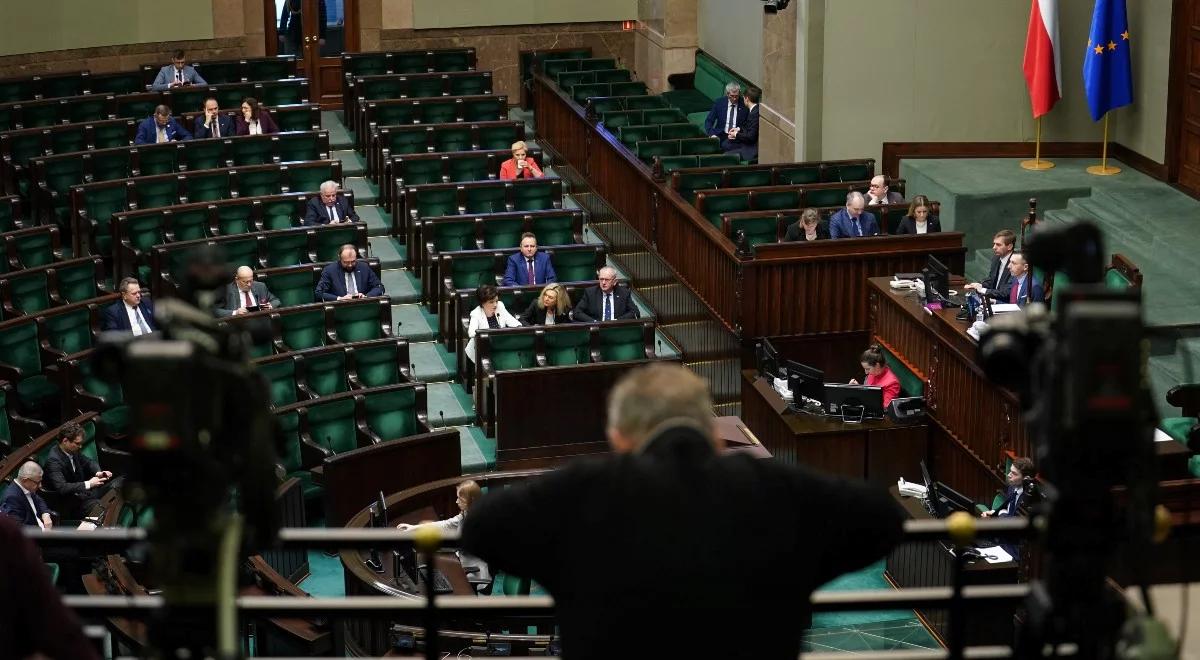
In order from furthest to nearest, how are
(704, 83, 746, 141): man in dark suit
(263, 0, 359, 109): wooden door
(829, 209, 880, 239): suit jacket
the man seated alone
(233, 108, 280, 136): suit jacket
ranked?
1. (263, 0, 359, 109): wooden door
2. (704, 83, 746, 141): man in dark suit
3. (233, 108, 280, 136): suit jacket
4. the man seated alone
5. (829, 209, 880, 239): suit jacket

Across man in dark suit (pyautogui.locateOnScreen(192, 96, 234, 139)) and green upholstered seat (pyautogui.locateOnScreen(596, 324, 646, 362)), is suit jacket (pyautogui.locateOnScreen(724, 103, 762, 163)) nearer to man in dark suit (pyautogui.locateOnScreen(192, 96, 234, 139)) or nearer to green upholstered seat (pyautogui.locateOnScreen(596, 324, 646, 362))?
man in dark suit (pyautogui.locateOnScreen(192, 96, 234, 139))

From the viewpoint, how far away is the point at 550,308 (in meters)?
10.0

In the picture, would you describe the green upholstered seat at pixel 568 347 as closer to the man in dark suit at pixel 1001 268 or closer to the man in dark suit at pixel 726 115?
the man in dark suit at pixel 1001 268

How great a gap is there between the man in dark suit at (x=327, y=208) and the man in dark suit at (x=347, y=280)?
1041mm

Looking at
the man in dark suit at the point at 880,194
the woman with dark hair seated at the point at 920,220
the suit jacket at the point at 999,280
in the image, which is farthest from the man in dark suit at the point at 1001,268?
the man in dark suit at the point at 880,194

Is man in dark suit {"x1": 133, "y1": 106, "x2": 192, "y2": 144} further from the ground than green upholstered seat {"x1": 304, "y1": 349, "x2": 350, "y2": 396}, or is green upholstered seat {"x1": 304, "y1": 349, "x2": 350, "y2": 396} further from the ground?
man in dark suit {"x1": 133, "y1": 106, "x2": 192, "y2": 144}

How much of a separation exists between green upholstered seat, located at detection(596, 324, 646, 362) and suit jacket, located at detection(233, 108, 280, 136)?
478 centimetres

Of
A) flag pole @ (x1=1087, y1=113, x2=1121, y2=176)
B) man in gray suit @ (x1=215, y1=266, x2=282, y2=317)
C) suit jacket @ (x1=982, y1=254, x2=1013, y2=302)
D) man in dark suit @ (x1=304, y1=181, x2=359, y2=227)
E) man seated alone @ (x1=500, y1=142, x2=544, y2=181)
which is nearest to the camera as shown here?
suit jacket @ (x1=982, y1=254, x2=1013, y2=302)

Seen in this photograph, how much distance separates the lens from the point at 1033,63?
40.4ft

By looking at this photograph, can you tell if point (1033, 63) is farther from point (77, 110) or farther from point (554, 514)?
point (554, 514)

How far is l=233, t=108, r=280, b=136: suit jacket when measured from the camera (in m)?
13.5

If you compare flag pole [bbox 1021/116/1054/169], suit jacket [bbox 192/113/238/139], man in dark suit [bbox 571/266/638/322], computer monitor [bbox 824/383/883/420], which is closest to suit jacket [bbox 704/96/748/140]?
flag pole [bbox 1021/116/1054/169]

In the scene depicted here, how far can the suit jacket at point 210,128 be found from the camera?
1338 centimetres

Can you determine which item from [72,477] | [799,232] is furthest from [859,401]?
[72,477]
